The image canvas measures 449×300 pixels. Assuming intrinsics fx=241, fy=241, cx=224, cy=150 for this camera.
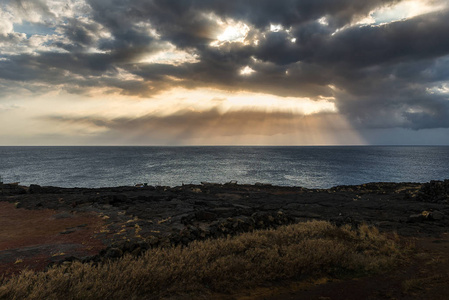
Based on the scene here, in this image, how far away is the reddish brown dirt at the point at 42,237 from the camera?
10.1 meters

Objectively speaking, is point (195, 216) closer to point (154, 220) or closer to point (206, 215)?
point (206, 215)

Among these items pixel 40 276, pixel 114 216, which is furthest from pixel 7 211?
pixel 40 276

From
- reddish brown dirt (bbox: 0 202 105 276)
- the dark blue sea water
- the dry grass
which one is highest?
the dry grass

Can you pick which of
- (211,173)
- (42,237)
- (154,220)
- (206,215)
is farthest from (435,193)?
(211,173)

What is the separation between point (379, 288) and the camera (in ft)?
25.2

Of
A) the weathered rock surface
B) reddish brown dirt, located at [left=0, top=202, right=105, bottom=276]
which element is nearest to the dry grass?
the weathered rock surface

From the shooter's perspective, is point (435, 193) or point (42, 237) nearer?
point (42, 237)

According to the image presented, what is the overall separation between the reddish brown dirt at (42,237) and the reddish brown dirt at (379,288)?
842cm

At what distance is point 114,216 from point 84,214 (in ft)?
10.3

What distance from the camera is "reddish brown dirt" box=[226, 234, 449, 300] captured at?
23.3 feet

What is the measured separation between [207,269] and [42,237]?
11.9 metres

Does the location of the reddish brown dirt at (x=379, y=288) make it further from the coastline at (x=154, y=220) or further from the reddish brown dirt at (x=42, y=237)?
the reddish brown dirt at (x=42, y=237)

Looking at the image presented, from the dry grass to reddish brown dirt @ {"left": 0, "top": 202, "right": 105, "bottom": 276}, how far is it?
235 centimetres

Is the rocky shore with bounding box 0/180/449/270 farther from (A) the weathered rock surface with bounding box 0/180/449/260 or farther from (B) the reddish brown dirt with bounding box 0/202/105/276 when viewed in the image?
(B) the reddish brown dirt with bounding box 0/202/105/276
